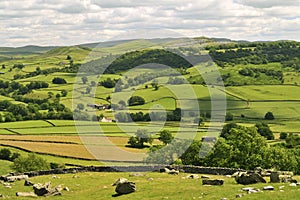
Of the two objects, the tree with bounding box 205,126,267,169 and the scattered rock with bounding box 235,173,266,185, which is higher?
the scattered rock with bounding box 235,173,266,185

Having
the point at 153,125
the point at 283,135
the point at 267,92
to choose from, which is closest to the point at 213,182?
the point at 283,135

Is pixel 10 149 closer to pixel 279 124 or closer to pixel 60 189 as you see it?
pixel 60 189

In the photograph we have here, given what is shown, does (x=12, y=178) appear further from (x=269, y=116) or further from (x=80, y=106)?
(x=80, y=106)

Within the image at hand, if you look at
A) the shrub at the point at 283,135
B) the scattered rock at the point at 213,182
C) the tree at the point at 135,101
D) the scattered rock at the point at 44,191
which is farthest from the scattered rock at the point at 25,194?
the tree at the point at 135,101

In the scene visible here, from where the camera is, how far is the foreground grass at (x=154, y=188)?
30.5 m

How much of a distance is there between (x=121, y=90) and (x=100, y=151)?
3942 inches

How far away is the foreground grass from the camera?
30.5 metres

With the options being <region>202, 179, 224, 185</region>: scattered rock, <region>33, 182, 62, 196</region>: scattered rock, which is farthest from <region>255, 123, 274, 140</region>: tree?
<region>33, 182, 62, 196</region>: scattered rock

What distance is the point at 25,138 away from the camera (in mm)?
109188

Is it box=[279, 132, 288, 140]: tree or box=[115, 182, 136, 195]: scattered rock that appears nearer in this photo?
box=[115, 182, 136, 195]: scattered rock

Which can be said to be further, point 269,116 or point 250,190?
point 269,116

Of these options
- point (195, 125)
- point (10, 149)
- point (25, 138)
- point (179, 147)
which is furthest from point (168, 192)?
point (195, 125)

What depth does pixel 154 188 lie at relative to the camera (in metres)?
36.9

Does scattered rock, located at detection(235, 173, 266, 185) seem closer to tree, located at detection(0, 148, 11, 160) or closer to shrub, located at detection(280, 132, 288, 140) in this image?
tree, located at detection(0, 148, 11, 160)
